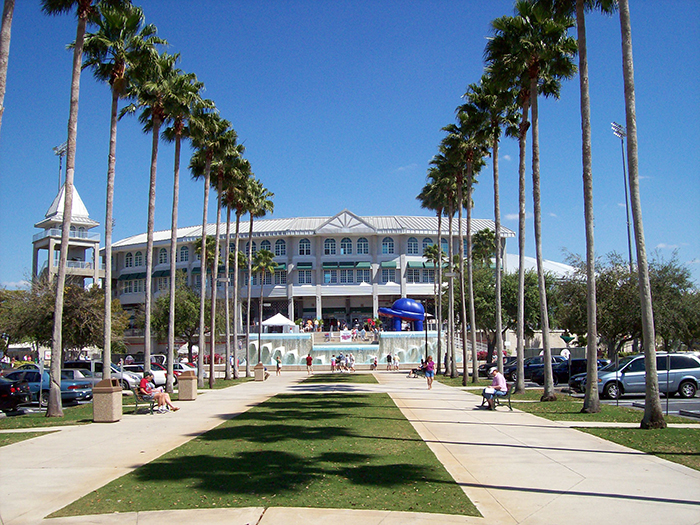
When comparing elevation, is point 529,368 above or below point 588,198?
below

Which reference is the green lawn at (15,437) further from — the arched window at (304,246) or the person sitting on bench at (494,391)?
the arched window at (304,246)

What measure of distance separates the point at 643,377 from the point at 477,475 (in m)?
15.9

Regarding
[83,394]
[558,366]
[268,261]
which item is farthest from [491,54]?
[268,261]

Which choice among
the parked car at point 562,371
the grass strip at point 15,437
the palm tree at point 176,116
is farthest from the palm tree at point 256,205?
the grass strip at point 15,437

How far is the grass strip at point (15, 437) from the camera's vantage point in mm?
13447

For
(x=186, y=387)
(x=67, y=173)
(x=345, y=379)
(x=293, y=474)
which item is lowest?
(x=345, y=379)

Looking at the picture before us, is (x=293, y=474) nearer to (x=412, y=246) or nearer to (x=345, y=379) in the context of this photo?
(x=345, y=379)

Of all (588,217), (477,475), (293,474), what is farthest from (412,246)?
(293,474)

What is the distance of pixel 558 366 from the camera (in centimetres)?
3281

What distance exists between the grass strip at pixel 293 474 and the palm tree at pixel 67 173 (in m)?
7.11

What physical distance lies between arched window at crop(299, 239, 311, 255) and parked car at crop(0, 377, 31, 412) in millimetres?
64824

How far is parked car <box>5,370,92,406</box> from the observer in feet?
76.4

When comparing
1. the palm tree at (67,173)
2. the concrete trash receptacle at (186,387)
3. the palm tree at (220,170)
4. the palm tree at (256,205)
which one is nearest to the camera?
the palm tree at (67,173)

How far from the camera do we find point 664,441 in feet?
40.5
